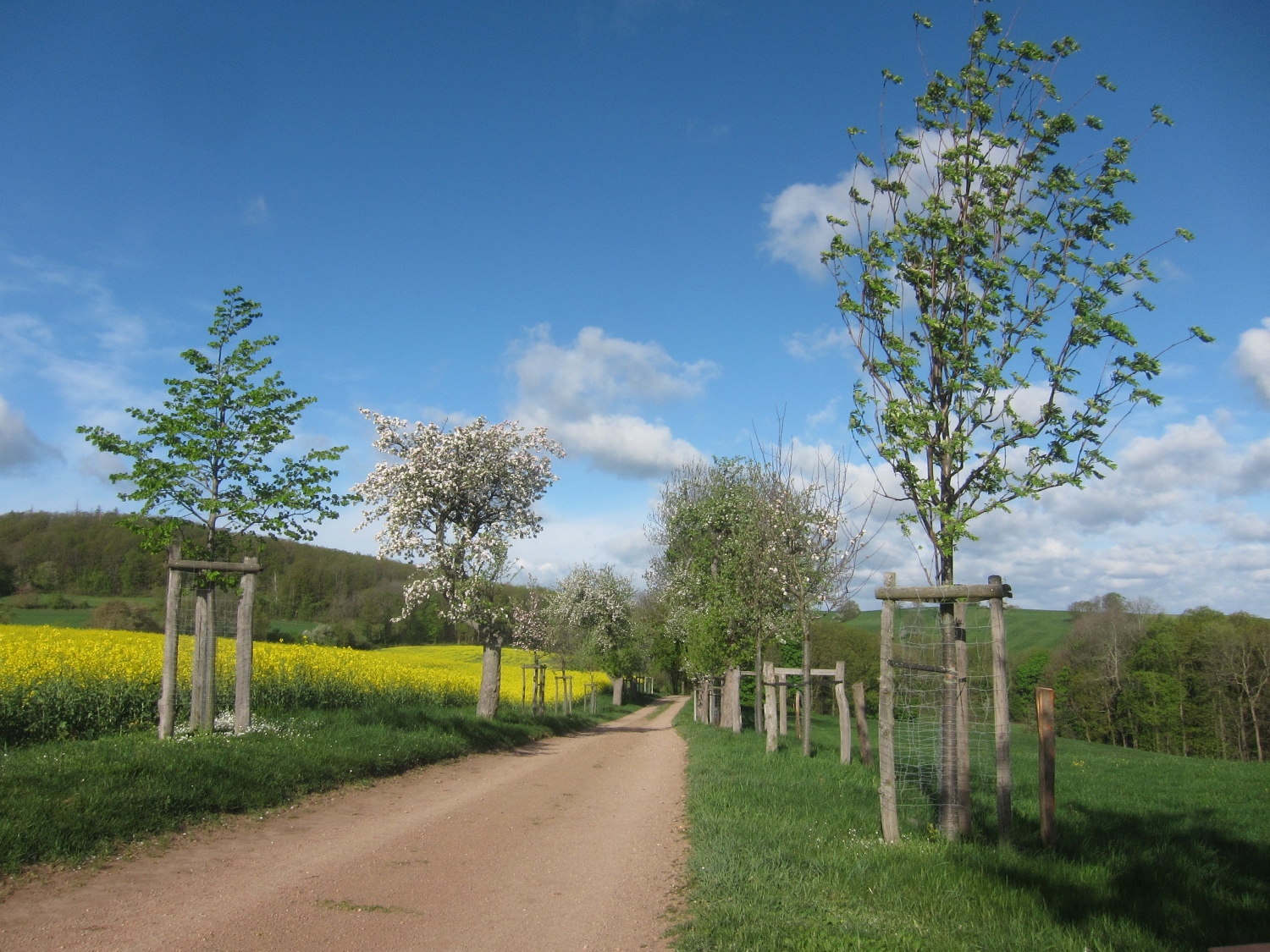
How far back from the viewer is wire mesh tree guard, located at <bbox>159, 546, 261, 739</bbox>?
39.5ft

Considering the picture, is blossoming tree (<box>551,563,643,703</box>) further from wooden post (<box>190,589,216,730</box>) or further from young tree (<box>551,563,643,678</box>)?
wooden post (<box>190,589,216,730</box>)

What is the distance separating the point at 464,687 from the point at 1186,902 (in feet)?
84.5

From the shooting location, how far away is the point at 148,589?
57.5 metres

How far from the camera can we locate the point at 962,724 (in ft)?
27.4

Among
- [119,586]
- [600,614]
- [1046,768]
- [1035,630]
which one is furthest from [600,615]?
[1035,630]

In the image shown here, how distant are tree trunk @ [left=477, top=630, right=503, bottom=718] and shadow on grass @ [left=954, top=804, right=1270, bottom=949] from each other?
52.1 ft

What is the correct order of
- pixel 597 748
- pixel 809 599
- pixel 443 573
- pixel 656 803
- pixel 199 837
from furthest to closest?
1. pixel 443 573
2. pixel 597 748
3. pixel 809 599
4. pixel 656 803
5. pixel 199 837

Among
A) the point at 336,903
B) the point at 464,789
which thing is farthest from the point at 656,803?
the point at 336,903

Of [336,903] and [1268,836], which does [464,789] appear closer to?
[336,903]

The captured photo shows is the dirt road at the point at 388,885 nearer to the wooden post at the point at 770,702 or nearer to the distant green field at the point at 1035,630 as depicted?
the wooden post at the point at 770,702

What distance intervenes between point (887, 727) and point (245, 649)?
9.94 m

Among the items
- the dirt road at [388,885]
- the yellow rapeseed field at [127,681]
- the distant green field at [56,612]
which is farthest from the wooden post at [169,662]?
the distant green field at [56,612]

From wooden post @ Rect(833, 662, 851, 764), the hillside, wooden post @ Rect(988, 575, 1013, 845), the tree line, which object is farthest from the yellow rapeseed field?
the tree line

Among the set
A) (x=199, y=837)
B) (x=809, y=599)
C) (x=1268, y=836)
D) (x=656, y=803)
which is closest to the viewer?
(x=199, y=837)
